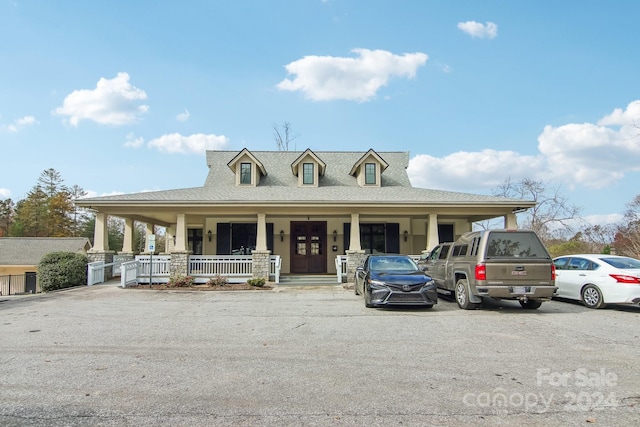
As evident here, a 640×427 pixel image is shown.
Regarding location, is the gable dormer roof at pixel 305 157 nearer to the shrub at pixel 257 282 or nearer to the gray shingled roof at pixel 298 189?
the gray shingled roof at pixel 298 189

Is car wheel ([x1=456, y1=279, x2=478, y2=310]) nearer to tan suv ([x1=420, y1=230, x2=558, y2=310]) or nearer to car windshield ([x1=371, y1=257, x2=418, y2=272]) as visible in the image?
tan suv ([x1=420, y1=230, x2=558, y2=310])

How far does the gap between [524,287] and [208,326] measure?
719cm

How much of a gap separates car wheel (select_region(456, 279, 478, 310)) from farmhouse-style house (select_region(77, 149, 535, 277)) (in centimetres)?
625

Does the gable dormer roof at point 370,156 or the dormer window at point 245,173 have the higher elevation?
the gable dormer roof at point 370,156

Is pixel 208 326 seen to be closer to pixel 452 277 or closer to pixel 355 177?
pixel 452 277

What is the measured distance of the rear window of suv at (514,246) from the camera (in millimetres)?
9781

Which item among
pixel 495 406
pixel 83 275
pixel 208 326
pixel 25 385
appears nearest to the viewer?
pixel 495 406

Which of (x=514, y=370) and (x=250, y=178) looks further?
(x=250, y=178)

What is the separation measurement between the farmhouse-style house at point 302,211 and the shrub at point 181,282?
56cm

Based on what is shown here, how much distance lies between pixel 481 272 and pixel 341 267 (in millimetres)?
8119

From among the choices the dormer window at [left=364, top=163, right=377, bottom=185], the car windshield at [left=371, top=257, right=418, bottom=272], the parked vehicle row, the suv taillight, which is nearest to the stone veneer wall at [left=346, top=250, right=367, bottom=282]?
the car windshield at [left=371, top=257, right=418, bottom=272]

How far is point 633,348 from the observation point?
6504 millimetres

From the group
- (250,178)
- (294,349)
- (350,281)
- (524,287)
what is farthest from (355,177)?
(294,349)

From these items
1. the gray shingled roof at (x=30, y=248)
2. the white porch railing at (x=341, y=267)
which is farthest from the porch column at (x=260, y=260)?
the gray shingled roof at (x=30, y=248)
